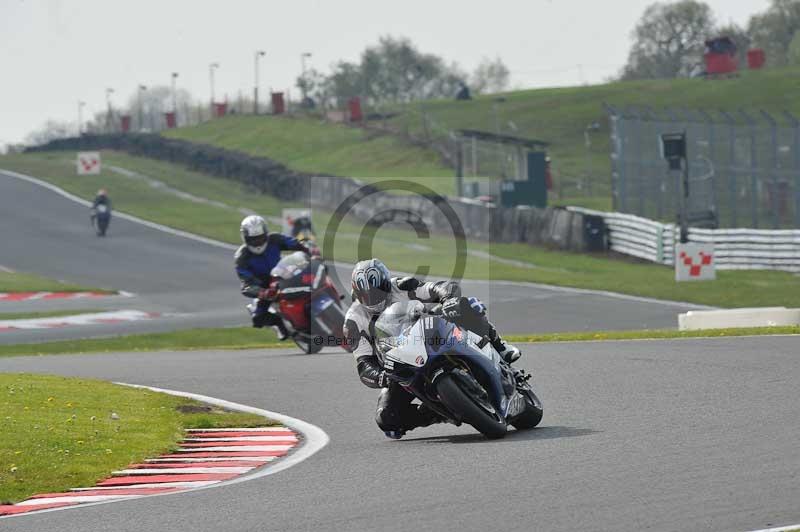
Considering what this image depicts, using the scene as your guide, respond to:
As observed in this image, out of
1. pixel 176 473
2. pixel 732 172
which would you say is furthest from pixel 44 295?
pixel 176 473

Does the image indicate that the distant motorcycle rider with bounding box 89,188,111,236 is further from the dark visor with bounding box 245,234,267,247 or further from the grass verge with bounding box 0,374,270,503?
the grass verge with bounding box 0,374,270,503

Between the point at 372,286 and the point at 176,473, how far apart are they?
2.05m

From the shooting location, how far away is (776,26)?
418 ft

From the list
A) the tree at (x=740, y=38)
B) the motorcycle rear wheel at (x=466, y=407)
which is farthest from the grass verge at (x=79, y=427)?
the tree at (x=740, y=38)

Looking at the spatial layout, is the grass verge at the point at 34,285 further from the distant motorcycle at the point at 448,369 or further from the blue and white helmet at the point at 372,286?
the distant motorcycle at the point at 448,369

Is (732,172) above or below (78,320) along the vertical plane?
above

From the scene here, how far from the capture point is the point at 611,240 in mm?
41438

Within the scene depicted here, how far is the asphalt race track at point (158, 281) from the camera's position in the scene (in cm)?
2838

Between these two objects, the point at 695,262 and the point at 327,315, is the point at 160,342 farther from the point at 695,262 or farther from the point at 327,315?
the point at 695,262

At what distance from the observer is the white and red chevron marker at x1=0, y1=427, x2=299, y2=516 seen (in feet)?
30.6

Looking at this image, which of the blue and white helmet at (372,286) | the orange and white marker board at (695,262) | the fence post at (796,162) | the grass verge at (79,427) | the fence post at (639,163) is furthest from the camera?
the fence post at (639,163)

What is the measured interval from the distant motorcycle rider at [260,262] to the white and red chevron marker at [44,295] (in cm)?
1616

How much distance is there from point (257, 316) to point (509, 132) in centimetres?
6449

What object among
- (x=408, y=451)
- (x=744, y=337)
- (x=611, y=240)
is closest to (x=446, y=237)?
(x=611, y=240)
